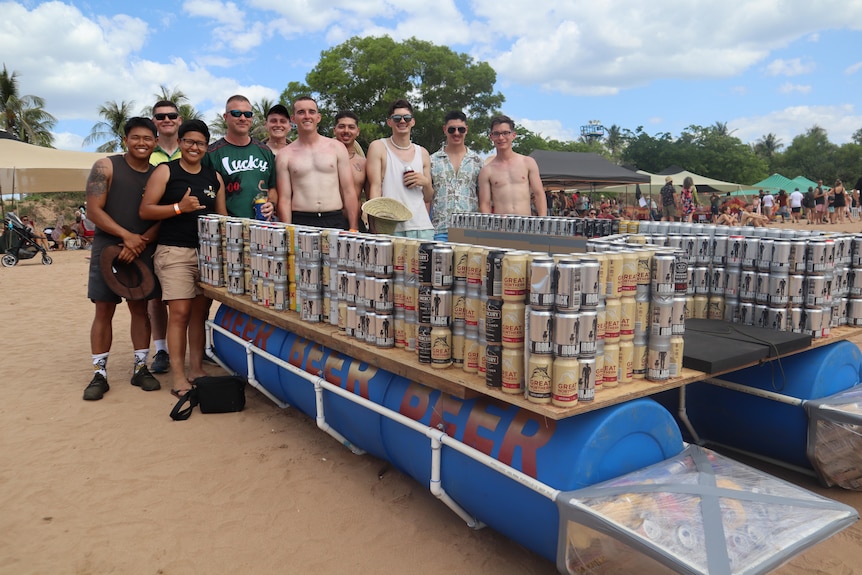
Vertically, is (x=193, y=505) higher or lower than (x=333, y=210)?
lower

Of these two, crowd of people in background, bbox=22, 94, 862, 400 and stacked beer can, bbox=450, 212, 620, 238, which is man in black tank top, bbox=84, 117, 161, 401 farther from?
stacked beer can, bbox=450, 212, 620, 238

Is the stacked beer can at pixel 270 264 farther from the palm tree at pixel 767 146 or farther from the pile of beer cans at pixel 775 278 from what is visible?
the palm tree at pixel 767 146

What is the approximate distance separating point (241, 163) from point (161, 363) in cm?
242

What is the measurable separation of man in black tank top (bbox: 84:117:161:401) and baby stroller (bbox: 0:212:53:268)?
14.8m

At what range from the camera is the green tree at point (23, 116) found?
3803 centimetres

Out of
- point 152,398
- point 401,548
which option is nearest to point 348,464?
point 401,548

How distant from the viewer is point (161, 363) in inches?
262

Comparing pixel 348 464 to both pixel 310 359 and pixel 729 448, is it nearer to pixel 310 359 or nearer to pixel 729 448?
pixel 310 359

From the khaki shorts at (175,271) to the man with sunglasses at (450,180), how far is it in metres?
2.81

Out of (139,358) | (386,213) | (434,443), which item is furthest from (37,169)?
(434,443)

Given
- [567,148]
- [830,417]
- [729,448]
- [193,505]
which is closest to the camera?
[830,417]

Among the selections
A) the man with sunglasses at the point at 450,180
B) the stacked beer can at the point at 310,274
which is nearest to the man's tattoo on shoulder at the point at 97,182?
the stacked beer can at the point at 310,274

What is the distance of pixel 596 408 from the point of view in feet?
9.25

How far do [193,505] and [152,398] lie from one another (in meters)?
2.28
